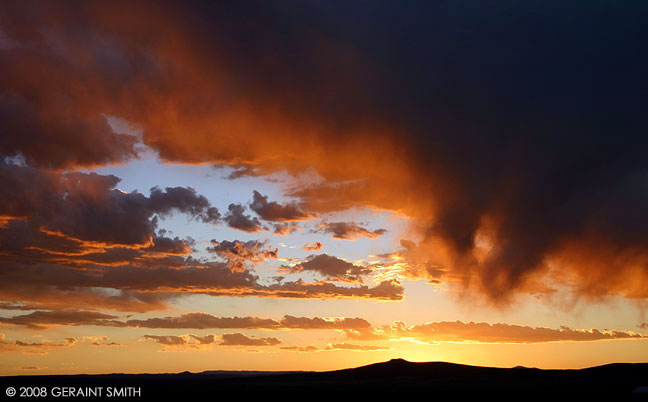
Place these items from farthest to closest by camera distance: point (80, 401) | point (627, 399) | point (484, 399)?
point (80, 401)
point (484, 399)
point (627, 399)

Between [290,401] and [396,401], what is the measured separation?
90.9 feet

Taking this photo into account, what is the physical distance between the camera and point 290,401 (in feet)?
475

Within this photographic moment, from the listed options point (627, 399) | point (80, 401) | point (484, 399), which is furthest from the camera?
point (80, 401)

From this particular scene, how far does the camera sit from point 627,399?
13925cm

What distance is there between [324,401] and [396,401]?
62.2 ft

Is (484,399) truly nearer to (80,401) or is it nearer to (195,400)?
(195,400)

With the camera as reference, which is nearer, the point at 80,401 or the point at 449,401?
the point at 449,401

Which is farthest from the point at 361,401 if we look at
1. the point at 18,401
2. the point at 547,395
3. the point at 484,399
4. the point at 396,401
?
the point at 18,401

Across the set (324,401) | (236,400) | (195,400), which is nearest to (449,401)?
(324,401)

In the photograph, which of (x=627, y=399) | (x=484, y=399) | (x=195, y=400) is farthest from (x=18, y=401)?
(x=627, y=399)

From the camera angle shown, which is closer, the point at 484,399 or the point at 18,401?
the point at 484,399

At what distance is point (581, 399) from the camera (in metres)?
148

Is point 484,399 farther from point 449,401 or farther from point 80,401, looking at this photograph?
point 80,401

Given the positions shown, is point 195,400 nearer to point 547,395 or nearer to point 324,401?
point 324,401
